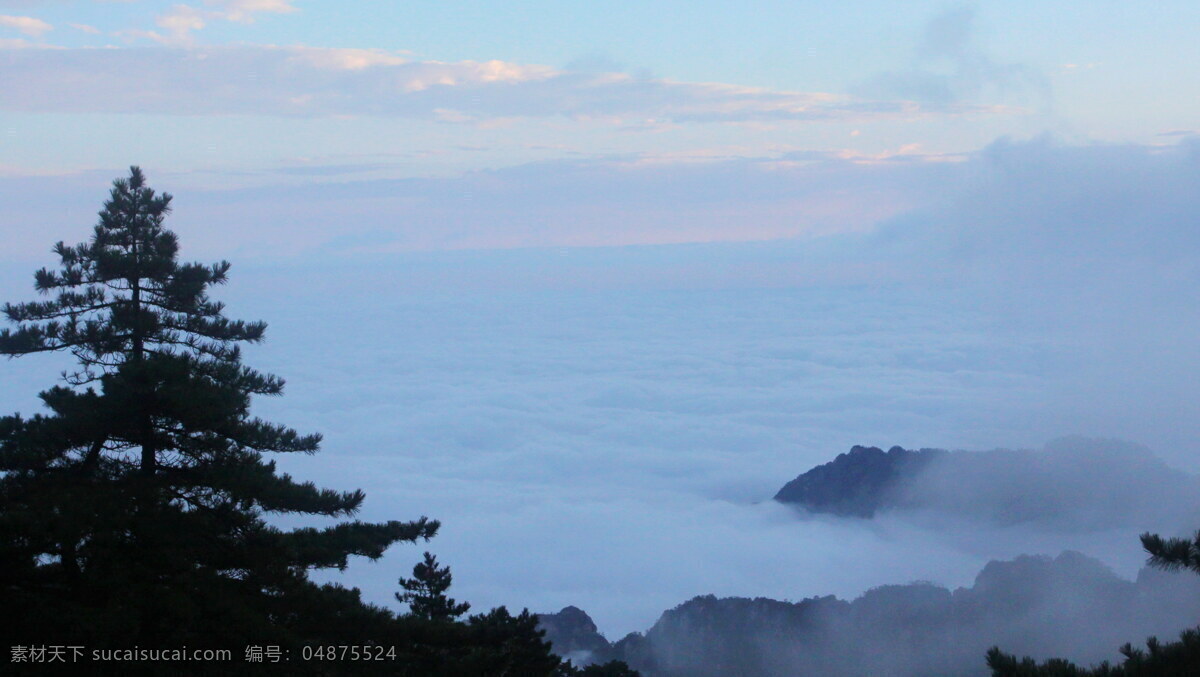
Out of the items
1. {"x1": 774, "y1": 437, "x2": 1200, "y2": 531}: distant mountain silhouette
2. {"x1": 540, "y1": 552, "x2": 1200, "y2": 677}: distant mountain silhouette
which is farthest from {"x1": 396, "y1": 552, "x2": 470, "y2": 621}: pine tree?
{"x1": 774, "y1": 437, "x2": 1200, "y2": 531}: distant mountain silhouette

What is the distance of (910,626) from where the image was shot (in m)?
40.6

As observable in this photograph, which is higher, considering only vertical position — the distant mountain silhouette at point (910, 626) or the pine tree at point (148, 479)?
the pine tree at point (148, 479)

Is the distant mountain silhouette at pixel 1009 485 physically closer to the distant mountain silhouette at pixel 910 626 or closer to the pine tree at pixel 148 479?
the distant mountain silhouette at pixel 910 626

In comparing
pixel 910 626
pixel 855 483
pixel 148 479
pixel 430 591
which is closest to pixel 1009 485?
pixel 855 483

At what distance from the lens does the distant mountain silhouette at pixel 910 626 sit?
33594 mm

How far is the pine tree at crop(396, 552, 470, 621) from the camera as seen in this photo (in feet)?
49.2

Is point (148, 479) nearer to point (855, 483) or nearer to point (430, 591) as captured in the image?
point (430, 591)

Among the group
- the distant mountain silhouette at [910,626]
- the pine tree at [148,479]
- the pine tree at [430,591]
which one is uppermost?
the pine tree at [148,479]

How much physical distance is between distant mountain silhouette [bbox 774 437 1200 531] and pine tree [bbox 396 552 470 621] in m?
78.0

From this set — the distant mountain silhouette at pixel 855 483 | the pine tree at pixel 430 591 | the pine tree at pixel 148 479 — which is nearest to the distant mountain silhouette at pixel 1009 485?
the distant mountain silhouette at pixel 855 483

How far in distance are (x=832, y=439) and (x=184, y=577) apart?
123596 mm

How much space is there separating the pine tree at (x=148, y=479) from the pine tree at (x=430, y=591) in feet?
18.3

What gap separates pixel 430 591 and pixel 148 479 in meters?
8.08

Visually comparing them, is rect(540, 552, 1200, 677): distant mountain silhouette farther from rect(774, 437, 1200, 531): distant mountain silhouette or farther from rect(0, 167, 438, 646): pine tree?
rect(774, 437, 1200, 531): distant mountain silhouette
